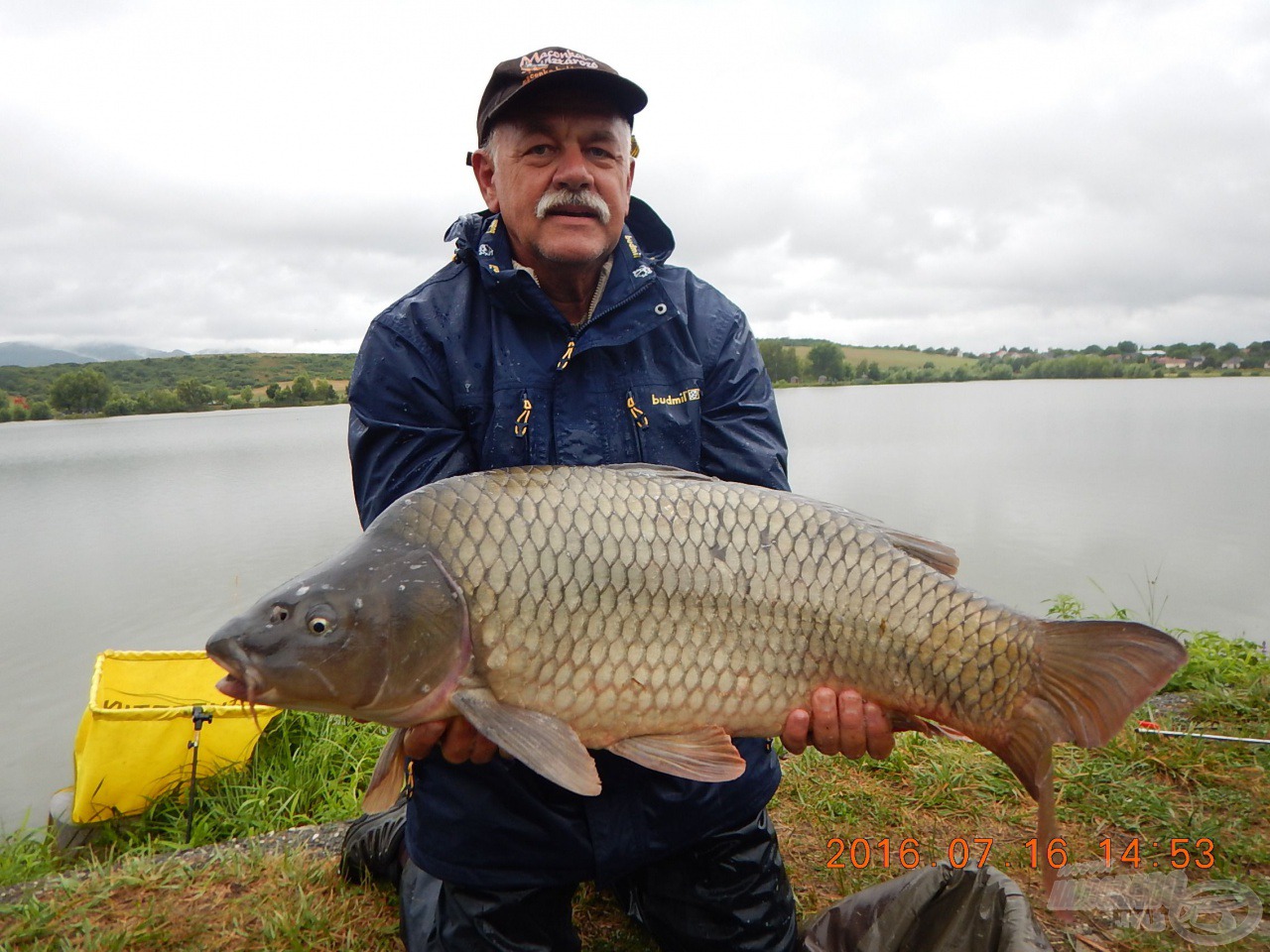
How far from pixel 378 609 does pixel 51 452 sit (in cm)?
1503

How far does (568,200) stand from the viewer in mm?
1578

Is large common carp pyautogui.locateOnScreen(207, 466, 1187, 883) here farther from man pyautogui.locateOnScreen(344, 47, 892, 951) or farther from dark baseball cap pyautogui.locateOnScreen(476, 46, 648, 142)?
dark baseball cap pyautogui.locateOnScreen(476, 46, 648, 142)

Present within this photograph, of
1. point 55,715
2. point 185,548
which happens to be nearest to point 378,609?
point 55,715

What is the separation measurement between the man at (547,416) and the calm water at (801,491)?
2351 mm

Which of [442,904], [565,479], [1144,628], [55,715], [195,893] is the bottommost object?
[55,715]

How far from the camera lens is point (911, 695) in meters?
Result: 1.35

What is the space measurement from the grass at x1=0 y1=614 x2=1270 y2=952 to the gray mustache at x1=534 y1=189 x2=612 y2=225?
60.6 inches

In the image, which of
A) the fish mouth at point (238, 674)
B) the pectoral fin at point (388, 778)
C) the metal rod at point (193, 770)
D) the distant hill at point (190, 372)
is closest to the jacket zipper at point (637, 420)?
the pectoral fin at point (388, 778)

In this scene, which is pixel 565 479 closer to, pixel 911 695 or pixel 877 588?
pixel 877 588

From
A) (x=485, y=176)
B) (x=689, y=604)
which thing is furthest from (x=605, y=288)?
(x=689, y=604)

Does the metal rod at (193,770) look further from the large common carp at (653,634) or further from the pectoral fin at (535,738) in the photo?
the pectoral fin at (535,738)

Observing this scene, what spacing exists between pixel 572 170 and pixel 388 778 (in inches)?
45.2

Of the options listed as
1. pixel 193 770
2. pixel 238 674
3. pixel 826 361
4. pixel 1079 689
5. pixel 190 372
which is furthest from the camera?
pixel 826 361

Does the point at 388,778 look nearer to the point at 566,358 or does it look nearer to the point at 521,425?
the point at 521,425
